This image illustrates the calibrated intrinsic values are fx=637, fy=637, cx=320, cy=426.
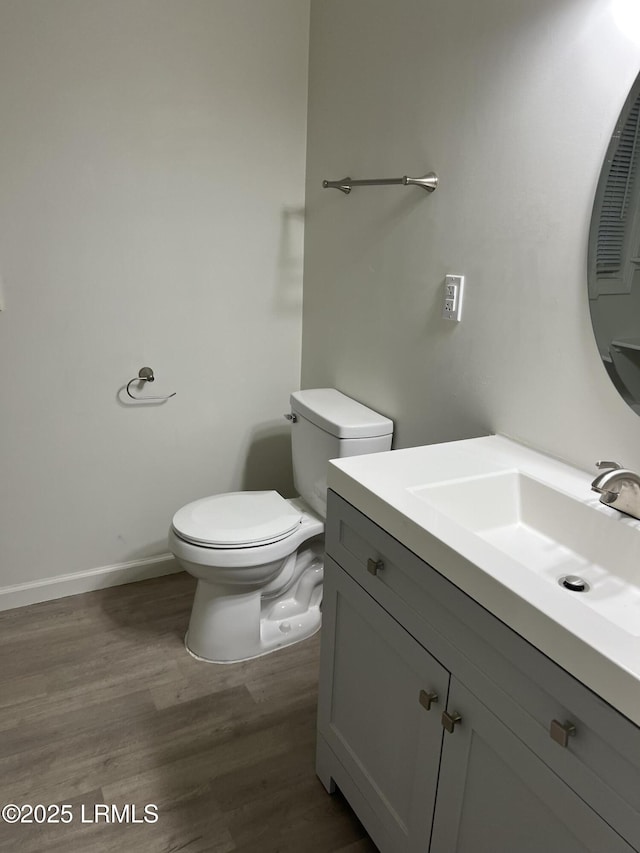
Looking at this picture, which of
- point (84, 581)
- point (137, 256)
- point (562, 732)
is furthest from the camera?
point (84, 581)

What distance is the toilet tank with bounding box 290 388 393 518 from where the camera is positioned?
6.48ft

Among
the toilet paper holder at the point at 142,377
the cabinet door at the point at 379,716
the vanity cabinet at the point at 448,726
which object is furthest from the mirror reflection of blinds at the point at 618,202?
the toilet paper holder at the point at 142,377

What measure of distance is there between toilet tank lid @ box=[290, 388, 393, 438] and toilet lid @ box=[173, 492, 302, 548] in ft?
1.06

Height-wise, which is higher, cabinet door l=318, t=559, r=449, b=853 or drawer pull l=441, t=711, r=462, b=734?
drawer pull l=441, t=711, r=462, b=734

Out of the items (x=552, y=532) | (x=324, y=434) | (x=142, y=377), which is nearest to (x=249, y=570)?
(x=324, y=434)

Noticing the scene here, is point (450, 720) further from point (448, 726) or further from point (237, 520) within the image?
point (237, 520)

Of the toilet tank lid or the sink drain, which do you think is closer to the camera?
the sink drain

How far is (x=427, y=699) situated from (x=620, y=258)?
92cm

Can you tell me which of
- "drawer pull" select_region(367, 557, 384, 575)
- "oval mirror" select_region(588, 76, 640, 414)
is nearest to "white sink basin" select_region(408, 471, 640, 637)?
"drawer pull" select_region(367, 557, 384, 575)

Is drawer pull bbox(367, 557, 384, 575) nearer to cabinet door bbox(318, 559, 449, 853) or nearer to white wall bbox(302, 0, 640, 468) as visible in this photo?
cabinet door bbox(318, 559, 449, 853)

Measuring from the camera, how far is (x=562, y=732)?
845mm

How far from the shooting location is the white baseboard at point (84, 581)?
2.32 metres

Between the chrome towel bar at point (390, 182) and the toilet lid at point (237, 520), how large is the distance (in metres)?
1.06

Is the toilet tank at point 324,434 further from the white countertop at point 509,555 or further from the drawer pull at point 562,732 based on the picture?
the drawer pull at point 562,732
